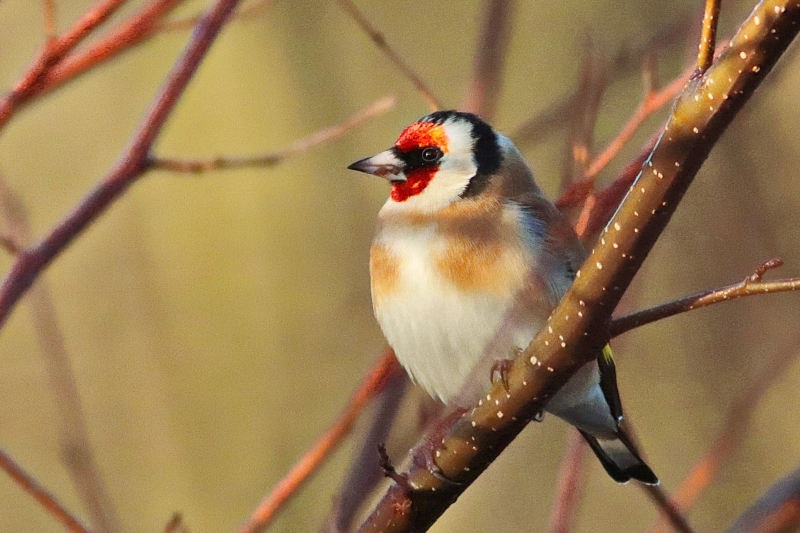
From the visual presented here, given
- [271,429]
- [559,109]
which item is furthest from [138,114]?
[559,109]

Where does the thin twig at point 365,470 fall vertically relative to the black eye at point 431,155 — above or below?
below

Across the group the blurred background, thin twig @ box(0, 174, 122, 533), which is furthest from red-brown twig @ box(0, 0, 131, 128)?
the blurred background

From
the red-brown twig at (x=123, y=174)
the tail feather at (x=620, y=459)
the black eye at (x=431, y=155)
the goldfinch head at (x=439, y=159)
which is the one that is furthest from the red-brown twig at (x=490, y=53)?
Result: the tail feather at (x=620, y=459)

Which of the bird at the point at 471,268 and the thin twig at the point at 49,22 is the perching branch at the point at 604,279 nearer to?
the bird at the point at 471,268

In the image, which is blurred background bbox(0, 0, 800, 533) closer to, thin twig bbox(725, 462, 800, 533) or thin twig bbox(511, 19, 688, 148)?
thin twig bbox(511, 19, 688, 148)

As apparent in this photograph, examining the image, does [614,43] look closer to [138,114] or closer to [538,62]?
[538,62]

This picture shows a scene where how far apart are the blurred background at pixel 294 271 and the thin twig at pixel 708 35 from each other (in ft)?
11.3

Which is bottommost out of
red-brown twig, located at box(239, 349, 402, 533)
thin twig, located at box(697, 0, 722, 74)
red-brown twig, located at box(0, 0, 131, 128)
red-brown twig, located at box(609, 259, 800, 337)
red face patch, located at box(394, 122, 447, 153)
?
red-brown twig, located at box(239, 349, 402, 533)

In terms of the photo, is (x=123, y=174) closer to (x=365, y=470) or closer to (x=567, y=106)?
(x=365, y=470)

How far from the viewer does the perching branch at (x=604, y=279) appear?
4.70 feet

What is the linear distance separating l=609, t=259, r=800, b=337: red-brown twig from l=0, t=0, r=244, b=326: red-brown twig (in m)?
1.17

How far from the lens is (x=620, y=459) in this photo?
10.2ft

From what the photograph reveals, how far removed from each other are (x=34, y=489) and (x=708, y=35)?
4.91ft

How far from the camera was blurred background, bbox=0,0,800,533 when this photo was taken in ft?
17.1
